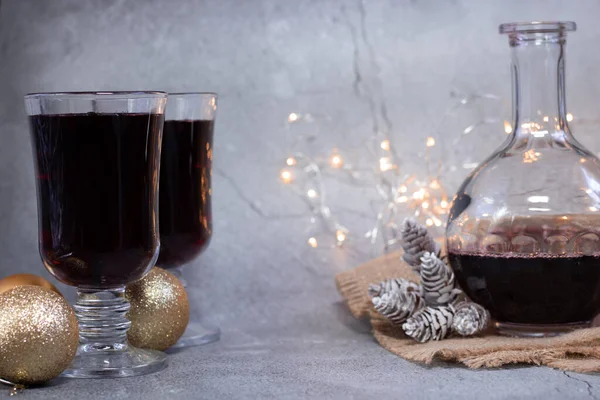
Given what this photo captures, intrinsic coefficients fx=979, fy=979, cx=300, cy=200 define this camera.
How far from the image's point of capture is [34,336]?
1.14 metres

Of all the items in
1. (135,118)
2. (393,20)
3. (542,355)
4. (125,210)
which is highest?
(393,20)

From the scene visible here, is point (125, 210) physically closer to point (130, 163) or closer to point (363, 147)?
point (130, 163)

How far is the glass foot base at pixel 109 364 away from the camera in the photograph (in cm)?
122

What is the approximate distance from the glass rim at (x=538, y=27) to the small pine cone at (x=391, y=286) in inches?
15.2

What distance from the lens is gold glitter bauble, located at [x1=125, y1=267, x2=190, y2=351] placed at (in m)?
1.33

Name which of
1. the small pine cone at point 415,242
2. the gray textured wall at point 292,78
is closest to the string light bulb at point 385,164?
the gray textured wall at point 292,78

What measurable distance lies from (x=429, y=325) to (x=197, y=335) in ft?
1.20

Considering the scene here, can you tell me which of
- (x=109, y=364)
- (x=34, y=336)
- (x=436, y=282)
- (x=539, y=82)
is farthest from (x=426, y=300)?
(x=34, y=336)

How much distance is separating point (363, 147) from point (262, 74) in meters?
0.23

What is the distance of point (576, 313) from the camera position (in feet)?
4.39

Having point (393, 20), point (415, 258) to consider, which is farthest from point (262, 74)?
point (415, 258)

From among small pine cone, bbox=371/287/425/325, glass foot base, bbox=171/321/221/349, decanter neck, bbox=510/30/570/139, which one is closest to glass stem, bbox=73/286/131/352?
glass foot base, bbox=171/321/221/349

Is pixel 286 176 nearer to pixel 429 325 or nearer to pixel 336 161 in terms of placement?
pixel 336 161

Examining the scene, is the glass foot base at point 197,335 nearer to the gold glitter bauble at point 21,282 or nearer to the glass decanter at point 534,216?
the gold glitter bauble at point 21,282
